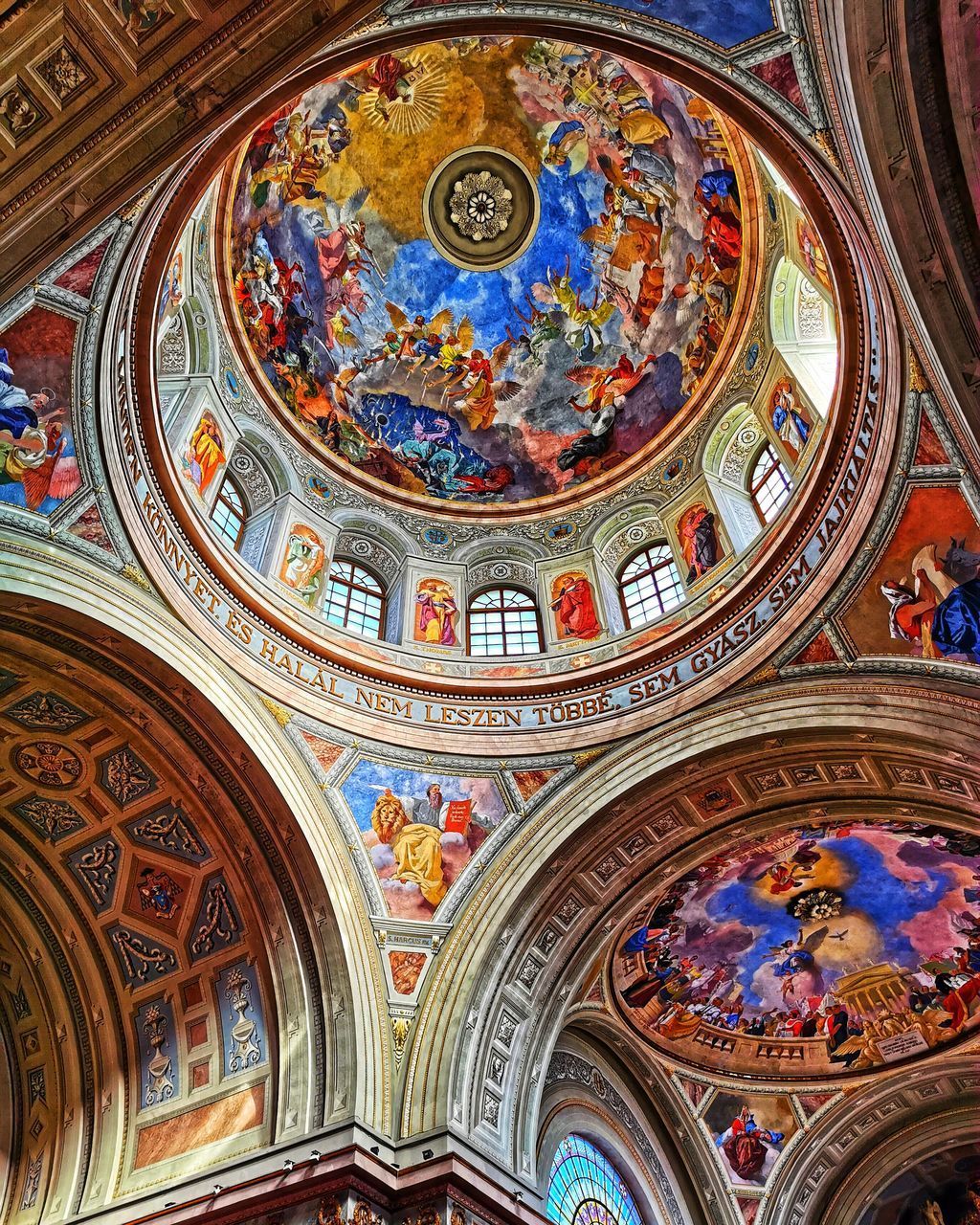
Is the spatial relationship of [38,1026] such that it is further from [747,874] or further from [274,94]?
[274,94]

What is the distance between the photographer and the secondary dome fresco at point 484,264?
61.2 ft

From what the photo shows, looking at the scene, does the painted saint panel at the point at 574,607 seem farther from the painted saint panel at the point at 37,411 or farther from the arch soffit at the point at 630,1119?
the painted saint panel at the point at 37,411

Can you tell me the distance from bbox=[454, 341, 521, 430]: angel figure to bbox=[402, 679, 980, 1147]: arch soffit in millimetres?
7758

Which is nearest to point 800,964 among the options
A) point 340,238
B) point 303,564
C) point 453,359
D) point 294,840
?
point 294,840

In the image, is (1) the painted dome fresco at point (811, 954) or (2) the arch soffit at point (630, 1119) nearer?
(1) the painted dome fresco at point (811, 954)

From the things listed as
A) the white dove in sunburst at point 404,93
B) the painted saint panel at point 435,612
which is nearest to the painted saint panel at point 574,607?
the painted saint panel at point 435,612

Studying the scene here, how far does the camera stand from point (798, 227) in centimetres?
1600

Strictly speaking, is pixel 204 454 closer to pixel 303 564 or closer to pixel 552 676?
pixel 303 564

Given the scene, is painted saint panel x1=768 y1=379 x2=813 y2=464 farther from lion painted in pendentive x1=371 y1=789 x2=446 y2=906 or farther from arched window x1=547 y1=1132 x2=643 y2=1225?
arched window x1=547 y1=1132 x2=643 y2=1225

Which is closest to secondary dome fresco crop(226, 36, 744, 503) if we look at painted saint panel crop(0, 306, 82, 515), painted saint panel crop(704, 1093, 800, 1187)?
painted saint panel crop(0, 306, 82, 515)

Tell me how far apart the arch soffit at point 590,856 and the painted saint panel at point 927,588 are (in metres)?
0.60

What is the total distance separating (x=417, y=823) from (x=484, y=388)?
898cm

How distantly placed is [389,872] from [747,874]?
5872mm

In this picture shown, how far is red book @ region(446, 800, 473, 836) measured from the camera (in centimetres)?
1609
